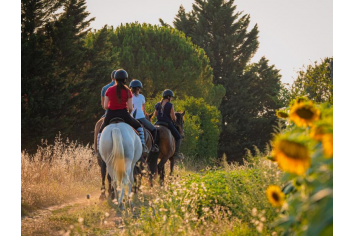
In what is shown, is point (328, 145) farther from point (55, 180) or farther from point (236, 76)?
point (236, 76)

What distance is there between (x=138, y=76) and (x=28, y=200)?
19481mm

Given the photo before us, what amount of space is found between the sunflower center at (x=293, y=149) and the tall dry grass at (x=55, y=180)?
20.8 feet

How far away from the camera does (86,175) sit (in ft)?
35.5

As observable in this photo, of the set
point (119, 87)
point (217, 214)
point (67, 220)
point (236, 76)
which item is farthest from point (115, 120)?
point (236, 76)

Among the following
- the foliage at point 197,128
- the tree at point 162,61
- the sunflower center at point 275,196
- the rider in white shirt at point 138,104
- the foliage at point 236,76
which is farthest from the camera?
the foliage at point 236,76

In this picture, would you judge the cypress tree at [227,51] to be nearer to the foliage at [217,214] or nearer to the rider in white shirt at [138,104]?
the rider in white shirt at [138,104]

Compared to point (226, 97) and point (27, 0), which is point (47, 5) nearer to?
point (27, 0)

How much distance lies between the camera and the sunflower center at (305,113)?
2.50 meters

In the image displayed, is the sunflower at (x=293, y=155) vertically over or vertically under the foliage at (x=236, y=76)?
under

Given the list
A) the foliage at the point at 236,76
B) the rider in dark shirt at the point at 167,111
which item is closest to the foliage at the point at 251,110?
the foliage at the point at 236,76
